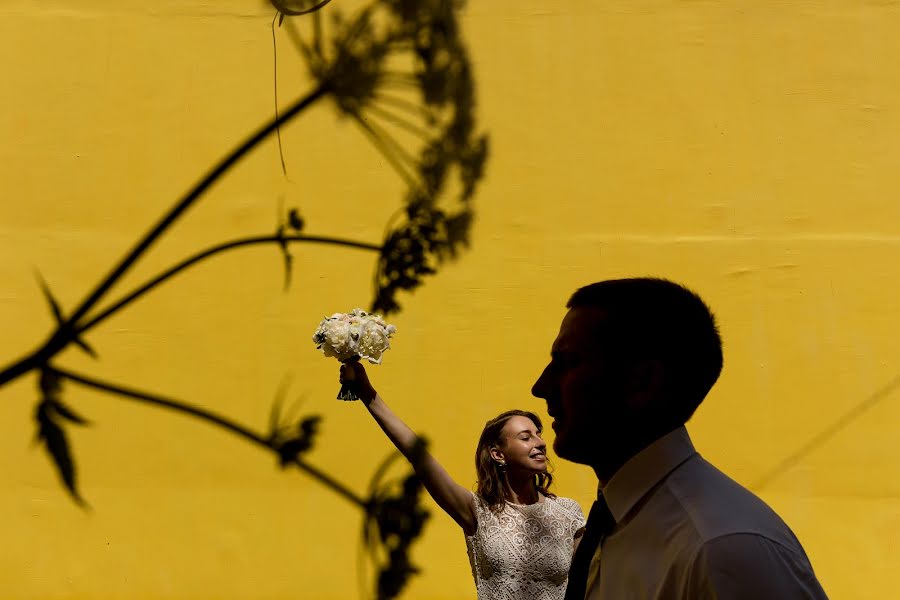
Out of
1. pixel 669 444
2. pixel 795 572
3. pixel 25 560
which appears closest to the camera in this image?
pixel 795 572

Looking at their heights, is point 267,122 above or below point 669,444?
above

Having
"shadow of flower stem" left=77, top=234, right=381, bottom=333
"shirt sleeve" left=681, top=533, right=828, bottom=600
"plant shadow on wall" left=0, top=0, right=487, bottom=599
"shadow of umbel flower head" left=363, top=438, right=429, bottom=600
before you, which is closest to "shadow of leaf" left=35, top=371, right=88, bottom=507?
"plant shadow on wall" left=0, top=0, right=487, bottom=599

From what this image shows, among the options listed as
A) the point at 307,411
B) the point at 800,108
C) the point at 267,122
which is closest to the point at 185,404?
the point at 307,411

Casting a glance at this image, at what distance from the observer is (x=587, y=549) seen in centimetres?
170

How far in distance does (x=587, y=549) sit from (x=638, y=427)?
0.83 ft

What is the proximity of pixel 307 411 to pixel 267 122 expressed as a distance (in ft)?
5.30

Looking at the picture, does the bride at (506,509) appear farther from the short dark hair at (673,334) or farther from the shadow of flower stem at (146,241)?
the short dark hair at (673,334)

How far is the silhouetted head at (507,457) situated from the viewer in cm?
404

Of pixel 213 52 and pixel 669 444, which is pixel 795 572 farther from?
pixel 213 52

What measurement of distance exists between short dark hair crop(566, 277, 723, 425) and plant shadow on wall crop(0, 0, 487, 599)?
11.7ft

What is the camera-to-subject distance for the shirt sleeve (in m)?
1.29

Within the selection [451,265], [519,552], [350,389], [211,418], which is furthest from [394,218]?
[519,552]

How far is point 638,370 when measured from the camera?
162 cm

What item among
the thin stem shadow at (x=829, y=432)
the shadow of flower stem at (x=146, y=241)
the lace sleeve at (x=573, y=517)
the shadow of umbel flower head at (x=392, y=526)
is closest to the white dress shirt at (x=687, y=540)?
the lace sleeve at (x=573, y=517)
